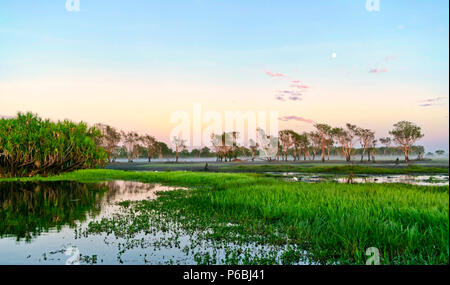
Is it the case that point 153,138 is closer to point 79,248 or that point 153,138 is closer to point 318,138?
point 318,138

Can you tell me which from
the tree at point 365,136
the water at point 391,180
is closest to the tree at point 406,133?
the tree at point 365,136

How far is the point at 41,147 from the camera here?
4500 cm

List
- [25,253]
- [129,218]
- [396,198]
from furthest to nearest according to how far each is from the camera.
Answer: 1. [396,198]
2. [129,218]
3. [25,253]

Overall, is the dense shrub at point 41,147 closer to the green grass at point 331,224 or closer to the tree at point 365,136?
the green grass at point 331,224

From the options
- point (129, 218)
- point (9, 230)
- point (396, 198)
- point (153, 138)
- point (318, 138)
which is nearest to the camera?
point (9, 230)

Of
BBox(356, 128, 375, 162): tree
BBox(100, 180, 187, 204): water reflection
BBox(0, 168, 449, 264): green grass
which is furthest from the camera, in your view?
BBox(356, 128, 375, 162): tree

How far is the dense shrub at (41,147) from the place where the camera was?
141 ft

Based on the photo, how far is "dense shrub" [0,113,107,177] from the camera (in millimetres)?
43000

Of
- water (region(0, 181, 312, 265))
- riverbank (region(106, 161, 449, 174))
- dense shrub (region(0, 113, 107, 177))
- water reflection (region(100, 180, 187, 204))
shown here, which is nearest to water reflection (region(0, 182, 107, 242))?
water (region(0, 181, 312, 265))

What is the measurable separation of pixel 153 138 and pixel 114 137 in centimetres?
1844

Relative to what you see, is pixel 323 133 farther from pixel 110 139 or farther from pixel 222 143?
pixel 110 139

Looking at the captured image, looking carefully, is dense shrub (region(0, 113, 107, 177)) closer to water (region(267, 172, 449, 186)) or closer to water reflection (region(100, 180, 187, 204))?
water reflection (region(100, 180, 187, 204))
